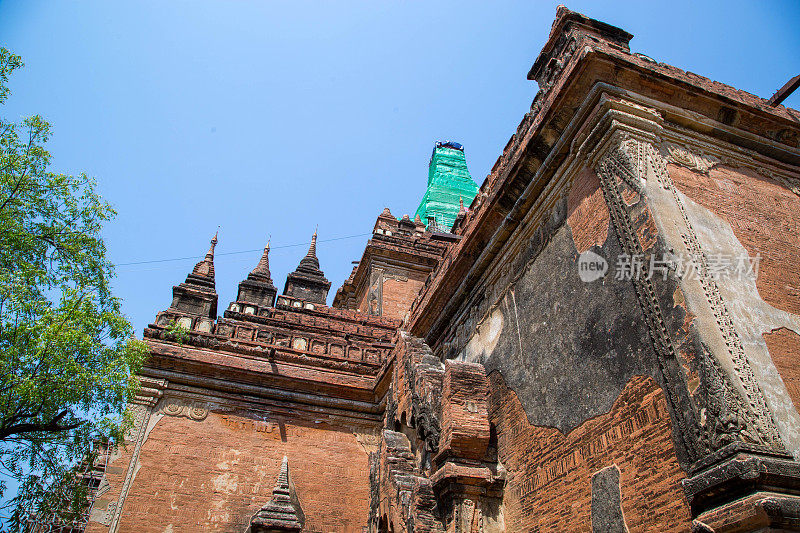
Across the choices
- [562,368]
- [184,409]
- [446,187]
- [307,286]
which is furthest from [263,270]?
[446,187]

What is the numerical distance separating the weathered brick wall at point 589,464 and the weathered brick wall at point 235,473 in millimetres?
4771

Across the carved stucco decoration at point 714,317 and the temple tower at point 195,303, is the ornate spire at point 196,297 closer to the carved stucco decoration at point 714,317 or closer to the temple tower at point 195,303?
the temple tower at point 195,303

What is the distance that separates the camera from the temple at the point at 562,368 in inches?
176

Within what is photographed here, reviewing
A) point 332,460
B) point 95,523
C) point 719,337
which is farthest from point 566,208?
point 95,523

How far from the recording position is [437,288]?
32.1 feet

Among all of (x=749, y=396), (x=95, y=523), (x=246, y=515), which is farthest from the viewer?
(x=246, y=515)

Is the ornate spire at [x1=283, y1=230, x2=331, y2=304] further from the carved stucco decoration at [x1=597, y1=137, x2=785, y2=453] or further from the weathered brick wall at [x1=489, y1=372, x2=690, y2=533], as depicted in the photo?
the carved stucco decoration at [x1=597, y1=137, x2=785, y2=453]

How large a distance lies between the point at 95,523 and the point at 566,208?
30.4 ft

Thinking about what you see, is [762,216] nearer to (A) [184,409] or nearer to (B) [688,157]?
(B) [688,157]

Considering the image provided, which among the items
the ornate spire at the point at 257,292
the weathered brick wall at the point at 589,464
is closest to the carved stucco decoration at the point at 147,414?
the ornate spire at the point at 257,292

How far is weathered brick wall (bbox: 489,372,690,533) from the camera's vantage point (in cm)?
453

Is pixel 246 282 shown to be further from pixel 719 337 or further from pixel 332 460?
pixel 719 337

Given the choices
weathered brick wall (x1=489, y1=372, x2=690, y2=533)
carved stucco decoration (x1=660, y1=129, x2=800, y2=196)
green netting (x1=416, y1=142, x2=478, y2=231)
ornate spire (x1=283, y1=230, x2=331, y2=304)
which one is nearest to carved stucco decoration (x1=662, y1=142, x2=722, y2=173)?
carved stucco decoration (x1=660, y1=129, x2=800, y2=196)

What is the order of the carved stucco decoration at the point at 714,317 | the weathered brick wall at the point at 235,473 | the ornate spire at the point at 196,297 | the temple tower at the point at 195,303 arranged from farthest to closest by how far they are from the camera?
the ornate spire at the point at 196,297
the temple tower at the point at 195,303
the weathered brick wall at the point at 235,473
the carved stucco decoration at the point at 714,317
